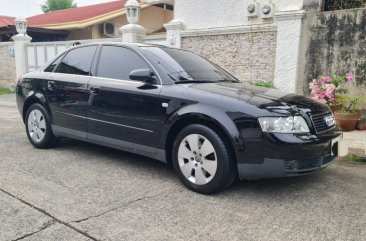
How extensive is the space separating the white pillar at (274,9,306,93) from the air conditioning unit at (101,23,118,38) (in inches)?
514

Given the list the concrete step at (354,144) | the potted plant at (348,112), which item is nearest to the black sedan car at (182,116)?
the concrete step at (354,144)

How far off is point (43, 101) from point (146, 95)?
2046 millimetres

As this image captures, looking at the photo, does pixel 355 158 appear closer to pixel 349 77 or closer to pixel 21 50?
pixel 349 77

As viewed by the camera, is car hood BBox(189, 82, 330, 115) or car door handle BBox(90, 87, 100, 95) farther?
car door handle BBox(90, 87, 100, 95)

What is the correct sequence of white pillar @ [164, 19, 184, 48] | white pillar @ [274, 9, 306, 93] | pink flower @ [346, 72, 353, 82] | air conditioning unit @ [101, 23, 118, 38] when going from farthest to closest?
air conditioning unit @ [101, 23, 118, 38] < white pillar @ [164, 19, 184, 48] < white pillar @ [274, 9, 306, 93] < pink flower @ [346, 72, 353, 82]

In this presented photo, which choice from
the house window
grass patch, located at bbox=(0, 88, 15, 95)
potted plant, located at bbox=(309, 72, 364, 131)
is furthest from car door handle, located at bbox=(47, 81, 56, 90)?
grass patch, located at bbox=(0, 88, 15, 95)

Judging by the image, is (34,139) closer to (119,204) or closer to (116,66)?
(116,66)

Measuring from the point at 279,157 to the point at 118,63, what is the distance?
2.36 metres

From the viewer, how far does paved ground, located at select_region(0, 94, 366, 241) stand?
9.60 feet

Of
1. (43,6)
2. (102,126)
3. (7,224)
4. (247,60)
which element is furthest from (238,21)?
(43,6)

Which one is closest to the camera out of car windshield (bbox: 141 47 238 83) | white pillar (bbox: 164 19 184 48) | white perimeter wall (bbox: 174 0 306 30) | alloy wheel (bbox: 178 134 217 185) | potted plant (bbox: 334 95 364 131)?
alloy wheel (bbox: 178 134 217 185)

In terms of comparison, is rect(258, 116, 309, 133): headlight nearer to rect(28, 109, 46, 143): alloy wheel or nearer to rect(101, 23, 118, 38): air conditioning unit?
rect(28, 109, 46, 143): alloy wheel

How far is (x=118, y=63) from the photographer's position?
4691 millimetres

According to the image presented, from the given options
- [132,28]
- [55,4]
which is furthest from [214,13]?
[55,4]
